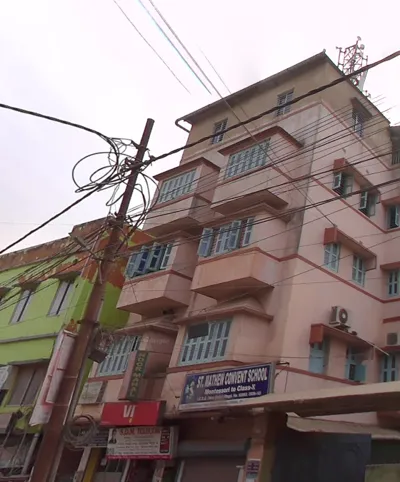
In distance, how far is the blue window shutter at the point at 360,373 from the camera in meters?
13.7

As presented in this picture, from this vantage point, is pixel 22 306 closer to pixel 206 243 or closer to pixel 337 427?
pixel 206 243

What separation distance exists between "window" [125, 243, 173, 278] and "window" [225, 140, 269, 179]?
3313mm

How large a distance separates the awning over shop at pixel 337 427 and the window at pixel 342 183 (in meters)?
7.14

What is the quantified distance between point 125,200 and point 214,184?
8.46m

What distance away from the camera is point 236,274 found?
1330 cm

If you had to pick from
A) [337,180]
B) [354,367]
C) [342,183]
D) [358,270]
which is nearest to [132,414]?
[354,367]

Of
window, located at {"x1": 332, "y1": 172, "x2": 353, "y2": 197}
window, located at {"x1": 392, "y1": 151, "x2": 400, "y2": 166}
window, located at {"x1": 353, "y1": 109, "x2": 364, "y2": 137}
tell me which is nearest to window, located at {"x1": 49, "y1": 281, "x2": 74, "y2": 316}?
window, located at {"x1": 332, "y1": 172, "x2": 353, "y2": 197}

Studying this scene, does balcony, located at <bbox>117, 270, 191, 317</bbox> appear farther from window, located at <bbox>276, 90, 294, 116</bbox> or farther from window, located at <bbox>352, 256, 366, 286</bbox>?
window, located at <bbox>276, 90, 294, 116</bbox>

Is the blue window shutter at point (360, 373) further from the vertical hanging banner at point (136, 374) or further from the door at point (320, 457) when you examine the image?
the vertical hanging banner at point (136, 374)

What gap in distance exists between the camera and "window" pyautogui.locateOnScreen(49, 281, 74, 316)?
18.3 m

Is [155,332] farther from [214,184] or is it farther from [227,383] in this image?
[214,184]

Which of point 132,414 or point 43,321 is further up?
point 43,321

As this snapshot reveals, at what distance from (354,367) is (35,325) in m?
11.9

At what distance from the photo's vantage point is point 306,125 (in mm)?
16594
